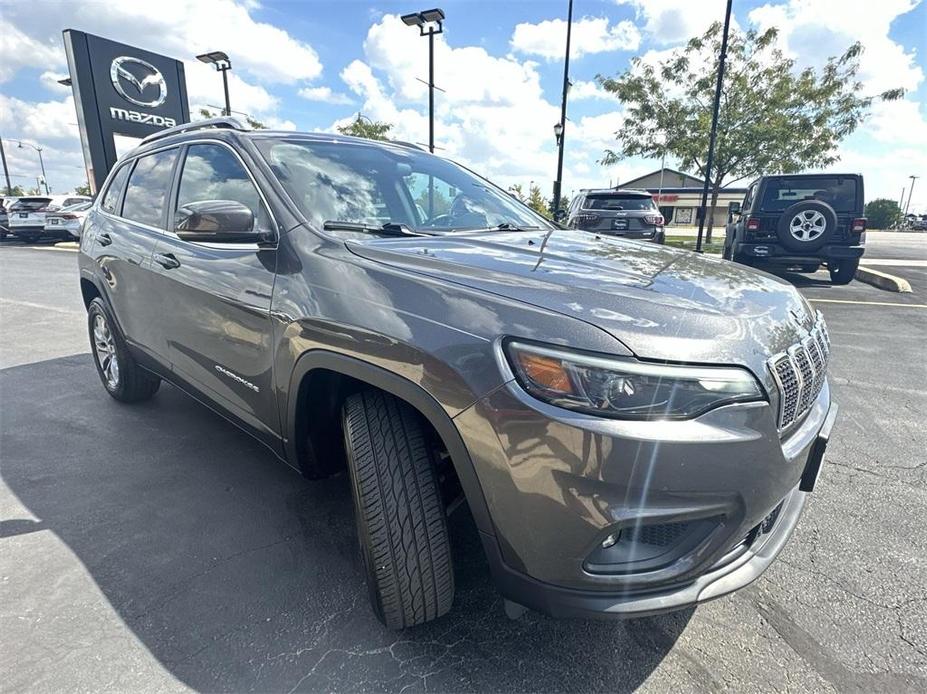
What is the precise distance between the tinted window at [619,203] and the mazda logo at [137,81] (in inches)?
603

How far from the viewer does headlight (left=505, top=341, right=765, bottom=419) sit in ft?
4.28

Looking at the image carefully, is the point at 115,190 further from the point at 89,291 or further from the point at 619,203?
the point at 619,203

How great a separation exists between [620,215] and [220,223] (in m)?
9.40

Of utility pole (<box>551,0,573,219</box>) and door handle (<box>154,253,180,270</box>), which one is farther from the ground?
utility pole (<box>551,0,573,219</box>)

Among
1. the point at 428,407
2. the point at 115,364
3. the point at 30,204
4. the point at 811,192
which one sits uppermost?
the point at 811,192

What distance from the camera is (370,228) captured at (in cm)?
217

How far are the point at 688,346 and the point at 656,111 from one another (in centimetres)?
1938

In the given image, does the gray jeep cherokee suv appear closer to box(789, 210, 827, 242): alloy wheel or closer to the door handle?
the door handle

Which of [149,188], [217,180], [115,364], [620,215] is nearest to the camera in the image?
[217,180]

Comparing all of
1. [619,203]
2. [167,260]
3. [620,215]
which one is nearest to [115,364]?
[167,260]

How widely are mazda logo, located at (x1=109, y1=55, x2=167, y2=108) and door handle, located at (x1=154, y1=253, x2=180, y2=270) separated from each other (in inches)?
708

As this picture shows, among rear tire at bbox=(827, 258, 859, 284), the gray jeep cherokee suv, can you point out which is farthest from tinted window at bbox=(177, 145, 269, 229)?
rear tire at bbox=(827, 258, 859, 284)

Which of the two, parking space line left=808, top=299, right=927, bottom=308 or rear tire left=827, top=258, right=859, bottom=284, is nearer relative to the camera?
parking space line left=808, top=299, right=927, bottom=308

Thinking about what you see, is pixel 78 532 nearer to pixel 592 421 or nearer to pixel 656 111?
pixel 592 421
